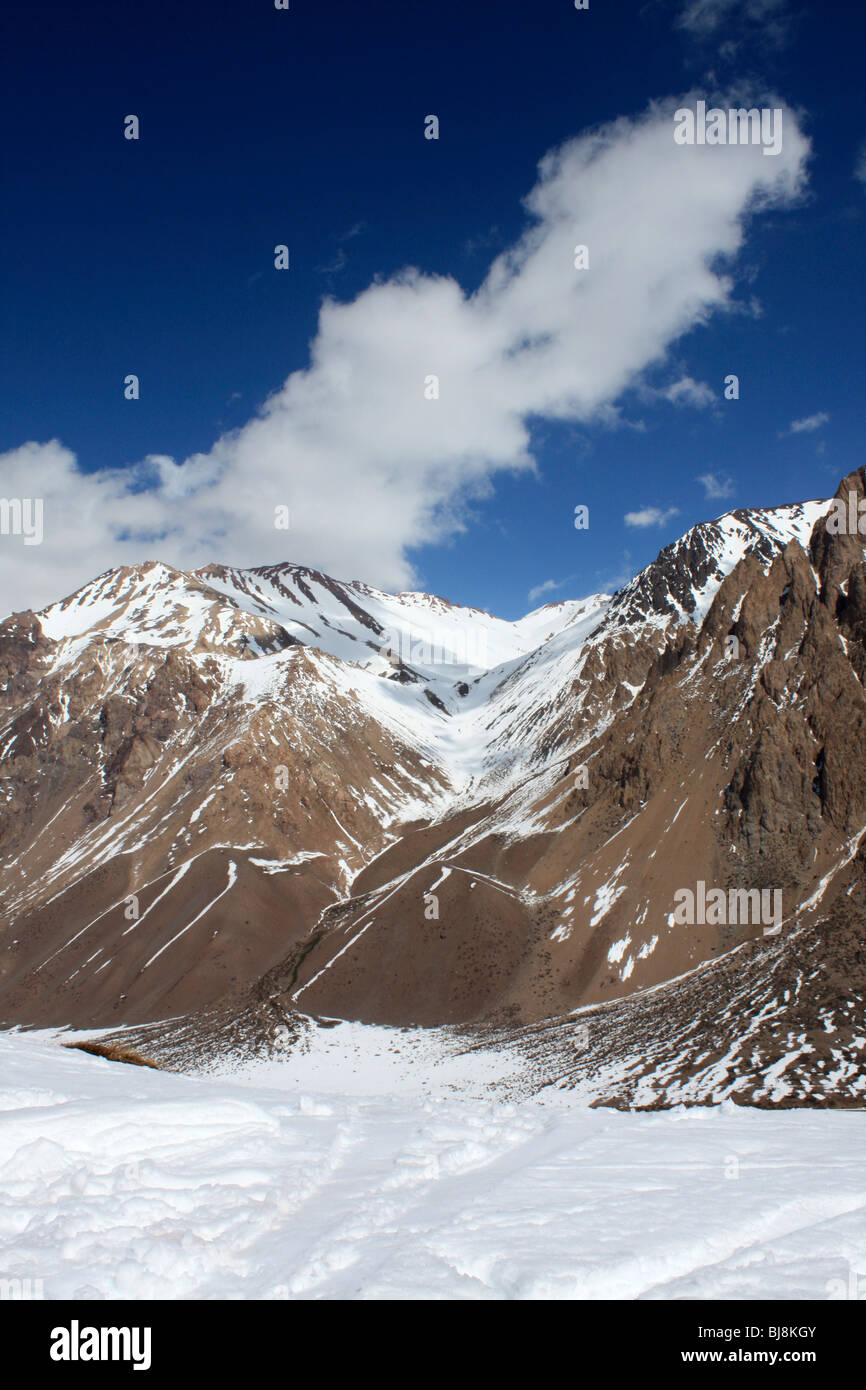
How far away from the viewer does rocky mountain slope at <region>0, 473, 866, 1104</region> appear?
36.5 m

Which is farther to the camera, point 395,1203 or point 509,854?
point 509,854

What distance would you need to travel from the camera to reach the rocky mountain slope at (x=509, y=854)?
1436 inches

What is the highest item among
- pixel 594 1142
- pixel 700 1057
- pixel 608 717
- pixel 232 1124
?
pixel 608 717

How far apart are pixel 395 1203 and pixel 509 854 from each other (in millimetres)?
55468

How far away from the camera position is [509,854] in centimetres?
6131

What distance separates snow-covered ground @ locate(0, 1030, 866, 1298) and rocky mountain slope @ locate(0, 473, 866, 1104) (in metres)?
18.4

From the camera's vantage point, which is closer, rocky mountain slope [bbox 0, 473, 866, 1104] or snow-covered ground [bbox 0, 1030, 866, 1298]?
snow-covered ground [bbox 0, 1030, 866, 1298]

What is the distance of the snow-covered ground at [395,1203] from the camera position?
529 centimetres

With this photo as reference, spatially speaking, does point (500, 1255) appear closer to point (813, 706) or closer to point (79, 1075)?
point (79, 1075)

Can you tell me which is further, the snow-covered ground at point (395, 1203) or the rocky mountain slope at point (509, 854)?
the rocky mountain slope at point (509, 854)

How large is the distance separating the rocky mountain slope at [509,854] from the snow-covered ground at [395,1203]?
18377mm
